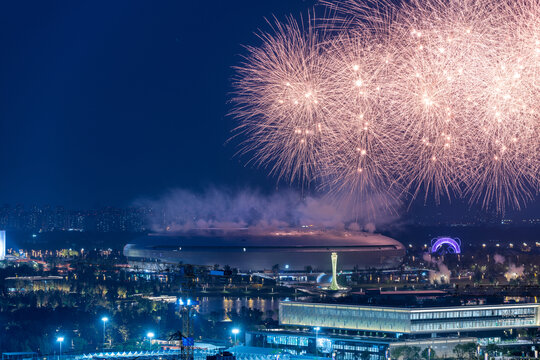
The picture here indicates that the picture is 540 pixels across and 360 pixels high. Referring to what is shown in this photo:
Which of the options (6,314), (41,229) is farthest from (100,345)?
(41,229)

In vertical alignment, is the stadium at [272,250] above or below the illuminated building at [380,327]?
above

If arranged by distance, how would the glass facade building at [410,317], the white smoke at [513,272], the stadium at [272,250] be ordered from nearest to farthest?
the glass facade building at [410,317] < the white smoke at [513,272] < the stadium at [272,250]

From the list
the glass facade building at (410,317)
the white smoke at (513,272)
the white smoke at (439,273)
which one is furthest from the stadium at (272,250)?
the glass facade building at (410,317)

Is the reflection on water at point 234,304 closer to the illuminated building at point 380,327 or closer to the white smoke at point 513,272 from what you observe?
the illuminated building at point 380,327

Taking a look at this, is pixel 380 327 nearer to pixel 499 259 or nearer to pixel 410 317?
pixel 410 317

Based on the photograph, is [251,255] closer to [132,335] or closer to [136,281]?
[136,281]

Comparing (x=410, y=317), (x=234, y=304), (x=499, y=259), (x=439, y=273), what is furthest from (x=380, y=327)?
(x=499, y=259)

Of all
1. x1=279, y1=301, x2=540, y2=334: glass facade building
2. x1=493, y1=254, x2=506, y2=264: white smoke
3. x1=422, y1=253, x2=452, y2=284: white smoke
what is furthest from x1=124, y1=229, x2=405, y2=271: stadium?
x1=279, y1=301, x2=540, y2=334: glass facade building
